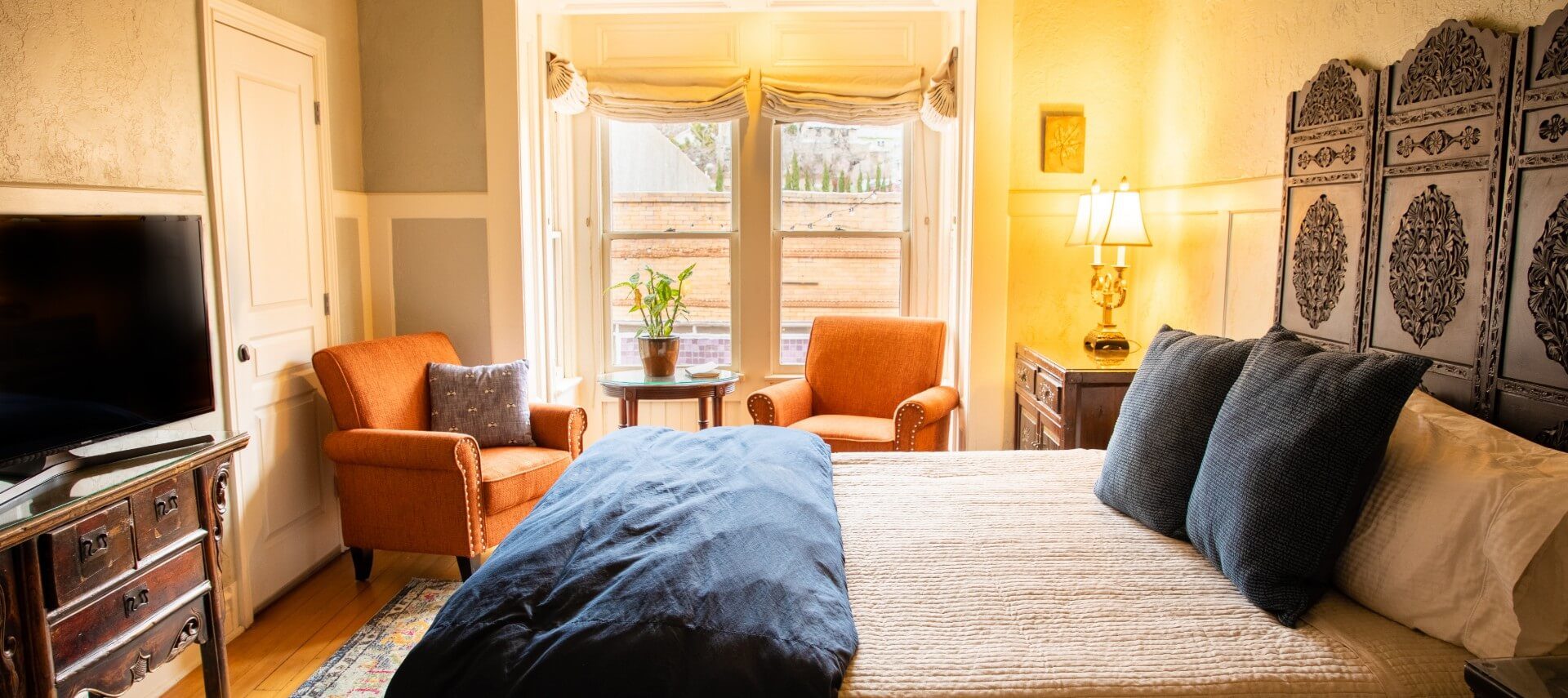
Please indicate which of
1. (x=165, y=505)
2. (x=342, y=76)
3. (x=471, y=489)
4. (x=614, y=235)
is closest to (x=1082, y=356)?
(x=471, y=489)

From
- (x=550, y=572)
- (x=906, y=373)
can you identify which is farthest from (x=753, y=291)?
(x=550, y=572)

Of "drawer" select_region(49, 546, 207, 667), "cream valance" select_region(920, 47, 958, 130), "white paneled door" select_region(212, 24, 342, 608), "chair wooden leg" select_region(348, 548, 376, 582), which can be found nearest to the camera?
"drawer" select_region(49, 546, 207, 667)

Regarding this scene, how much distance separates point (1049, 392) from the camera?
11.4ft

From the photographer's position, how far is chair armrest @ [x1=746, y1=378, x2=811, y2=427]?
12.9ft

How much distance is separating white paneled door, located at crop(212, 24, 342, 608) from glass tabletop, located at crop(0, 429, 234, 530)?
0.74 meters

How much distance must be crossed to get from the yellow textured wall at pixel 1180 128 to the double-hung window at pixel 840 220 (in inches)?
34.9

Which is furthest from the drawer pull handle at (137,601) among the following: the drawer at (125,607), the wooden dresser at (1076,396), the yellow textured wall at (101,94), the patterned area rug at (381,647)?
the wooden dresser at (1076,396)

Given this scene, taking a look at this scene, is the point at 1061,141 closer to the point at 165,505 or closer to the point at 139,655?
the point at 165,505

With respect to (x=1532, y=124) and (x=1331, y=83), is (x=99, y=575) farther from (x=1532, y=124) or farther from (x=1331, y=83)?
(x=1331, y=83)

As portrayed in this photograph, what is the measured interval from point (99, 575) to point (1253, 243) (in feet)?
10.7

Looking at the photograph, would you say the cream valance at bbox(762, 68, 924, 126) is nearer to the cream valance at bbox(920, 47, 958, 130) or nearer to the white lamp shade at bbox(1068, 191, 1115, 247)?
the cream valance at bbox(920, 47, 958, 130)

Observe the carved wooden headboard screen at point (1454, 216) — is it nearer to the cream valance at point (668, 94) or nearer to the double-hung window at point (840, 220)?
the double-hung window at point (840, 220)

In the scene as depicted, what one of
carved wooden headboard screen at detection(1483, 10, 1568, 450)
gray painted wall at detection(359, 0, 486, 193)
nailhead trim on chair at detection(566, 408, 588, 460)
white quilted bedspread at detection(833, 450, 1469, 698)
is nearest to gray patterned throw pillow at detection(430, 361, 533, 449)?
nailhead trim on chair at detection(566, 408, 588, 460)

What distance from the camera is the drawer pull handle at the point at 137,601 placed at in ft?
6.50
